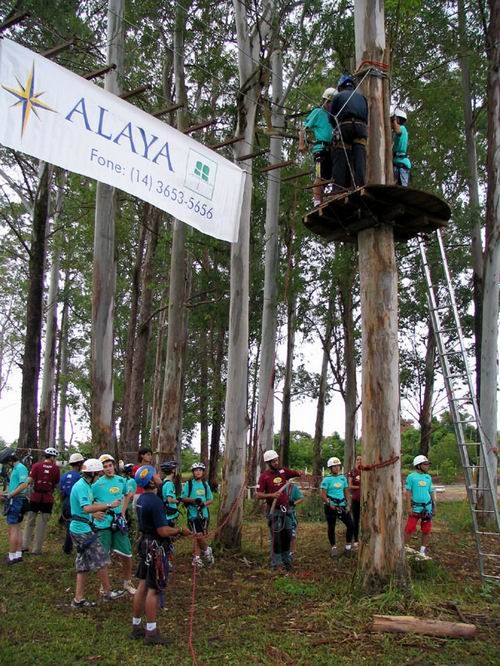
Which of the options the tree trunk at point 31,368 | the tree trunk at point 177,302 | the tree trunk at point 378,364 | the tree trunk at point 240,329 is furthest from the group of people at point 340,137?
the tree trunk at point 31,368

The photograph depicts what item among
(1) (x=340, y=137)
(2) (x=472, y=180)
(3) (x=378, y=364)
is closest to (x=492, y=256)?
(2) (x=472, y=180)

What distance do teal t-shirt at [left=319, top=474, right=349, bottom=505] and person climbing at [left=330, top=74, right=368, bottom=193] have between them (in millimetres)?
4958

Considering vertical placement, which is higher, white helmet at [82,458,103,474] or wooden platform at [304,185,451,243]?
wooden platform at [304,185,451,243]

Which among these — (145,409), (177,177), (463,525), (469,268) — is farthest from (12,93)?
(145,409)

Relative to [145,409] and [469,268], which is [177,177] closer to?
[469,268]

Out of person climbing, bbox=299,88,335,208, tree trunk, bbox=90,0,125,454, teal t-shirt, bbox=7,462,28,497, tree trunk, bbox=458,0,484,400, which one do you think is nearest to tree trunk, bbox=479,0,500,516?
tree trunk, bbox=458,0,484,400

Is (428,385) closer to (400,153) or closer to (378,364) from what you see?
(400,153)

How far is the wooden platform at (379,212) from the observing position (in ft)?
22.7

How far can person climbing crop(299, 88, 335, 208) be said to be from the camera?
7.28 metres

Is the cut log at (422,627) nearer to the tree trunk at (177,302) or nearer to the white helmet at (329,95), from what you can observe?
the white helmet at (329,95)

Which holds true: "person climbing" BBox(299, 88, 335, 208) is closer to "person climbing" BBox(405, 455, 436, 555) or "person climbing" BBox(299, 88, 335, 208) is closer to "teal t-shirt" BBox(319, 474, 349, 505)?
"teal t-shirt" BBox(319, 474, 349, 505)

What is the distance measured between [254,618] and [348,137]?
19.2 feet

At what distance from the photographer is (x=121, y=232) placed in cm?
1911

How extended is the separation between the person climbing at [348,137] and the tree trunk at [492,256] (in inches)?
253
